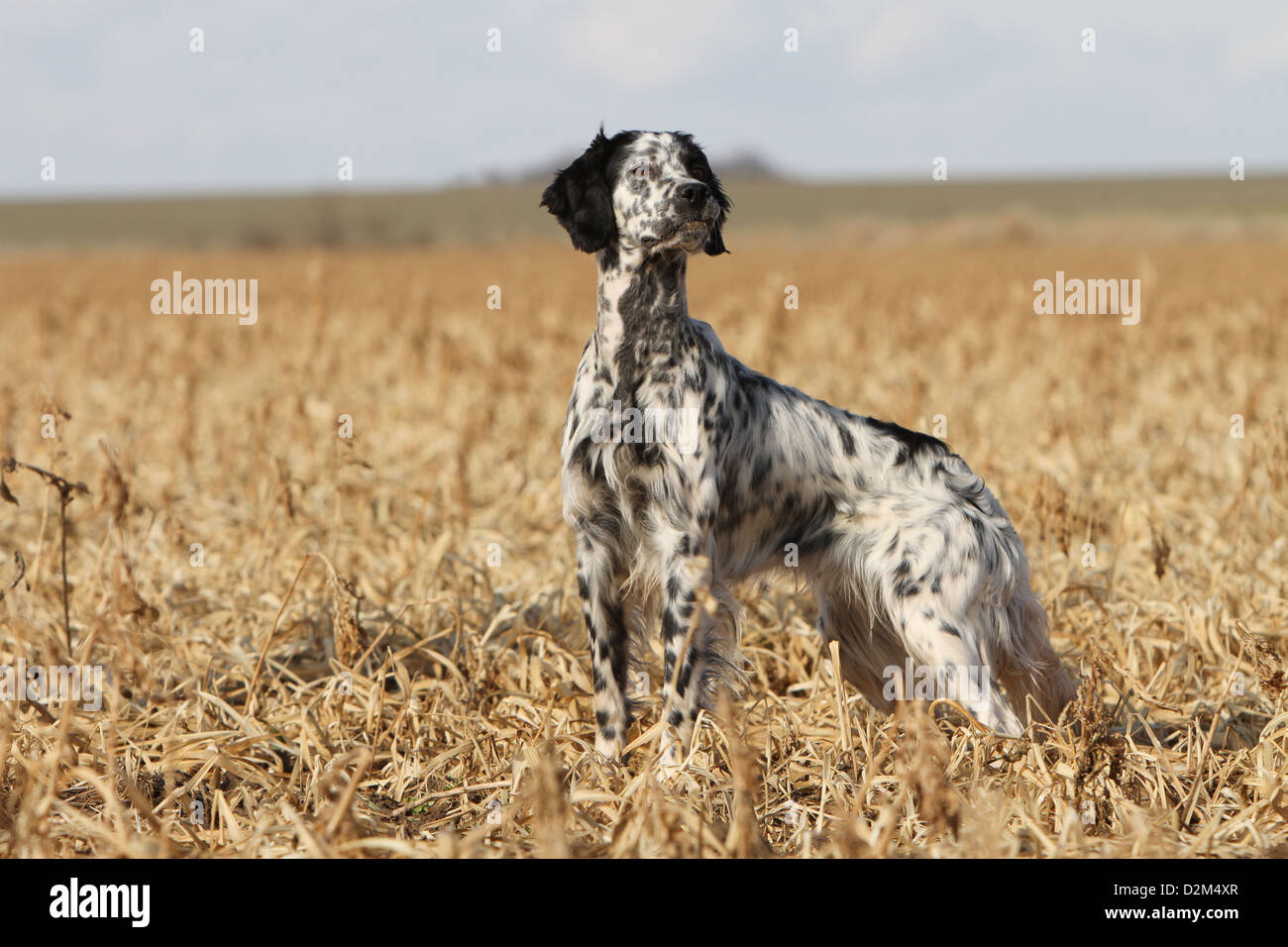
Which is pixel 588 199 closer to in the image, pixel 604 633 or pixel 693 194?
pixel 693 194

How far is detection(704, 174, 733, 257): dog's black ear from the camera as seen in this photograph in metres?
3.83

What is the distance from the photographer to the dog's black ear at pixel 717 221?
12.6 ft

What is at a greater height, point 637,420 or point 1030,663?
point 637,420

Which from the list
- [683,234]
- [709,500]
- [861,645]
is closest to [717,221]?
[683,234]

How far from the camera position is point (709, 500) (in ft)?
11.9

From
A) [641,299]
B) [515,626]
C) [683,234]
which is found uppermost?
[683,234]

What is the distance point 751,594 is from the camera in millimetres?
5129

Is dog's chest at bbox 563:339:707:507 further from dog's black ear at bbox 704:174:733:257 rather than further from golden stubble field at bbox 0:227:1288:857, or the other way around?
golden stubble field at bbox 0:227:1288:857

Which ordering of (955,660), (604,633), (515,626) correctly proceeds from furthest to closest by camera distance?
(515,626), (604,633), (955,660)

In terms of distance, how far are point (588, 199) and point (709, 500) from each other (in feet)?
3.59

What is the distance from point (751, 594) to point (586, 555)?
59.2 inches

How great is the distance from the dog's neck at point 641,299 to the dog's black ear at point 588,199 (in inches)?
3.3
